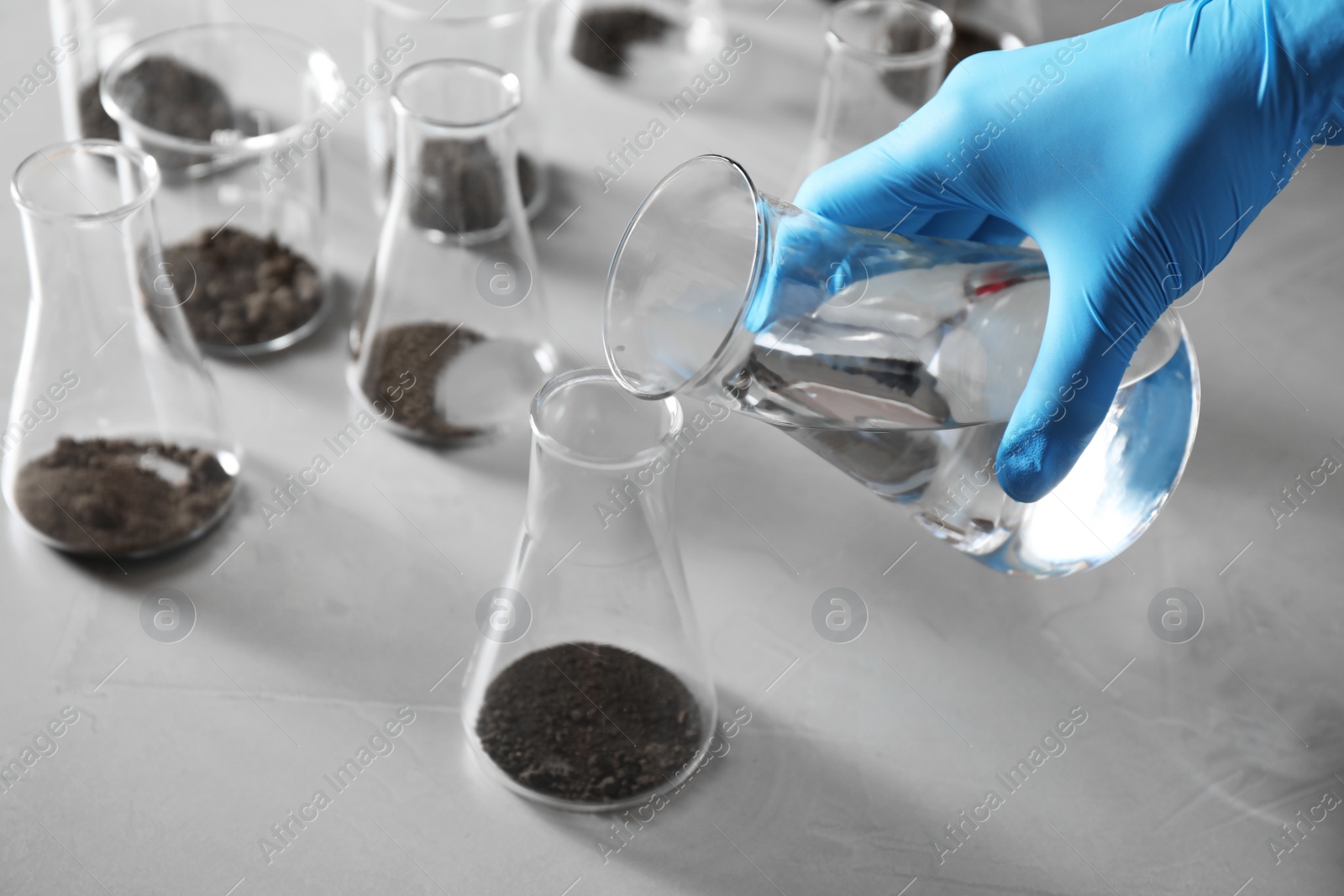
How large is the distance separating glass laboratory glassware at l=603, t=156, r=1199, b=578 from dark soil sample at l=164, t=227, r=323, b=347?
636mm

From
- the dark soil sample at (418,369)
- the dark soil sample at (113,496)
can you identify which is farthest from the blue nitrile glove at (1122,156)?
the dark soil sample at (113,496)

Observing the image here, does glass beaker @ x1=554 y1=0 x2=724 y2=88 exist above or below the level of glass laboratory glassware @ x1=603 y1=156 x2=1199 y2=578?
below

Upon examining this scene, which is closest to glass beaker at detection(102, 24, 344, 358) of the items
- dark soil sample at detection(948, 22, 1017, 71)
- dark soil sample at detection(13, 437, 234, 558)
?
dark soil sample at detection(13, 437, 234, 558)

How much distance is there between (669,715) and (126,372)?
616 mm

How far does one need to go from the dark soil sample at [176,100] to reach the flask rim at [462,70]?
38cm

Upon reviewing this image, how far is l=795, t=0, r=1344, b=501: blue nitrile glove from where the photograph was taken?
0.92 meters

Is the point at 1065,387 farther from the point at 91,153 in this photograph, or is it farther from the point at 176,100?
the point at 176,100

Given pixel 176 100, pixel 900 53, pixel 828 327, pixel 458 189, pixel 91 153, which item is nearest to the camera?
pixel 828 327

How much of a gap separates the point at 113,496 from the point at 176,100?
601 mm

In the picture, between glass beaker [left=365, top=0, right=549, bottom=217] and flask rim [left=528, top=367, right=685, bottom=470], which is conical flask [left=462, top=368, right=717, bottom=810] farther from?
glass beaker [left=365, top=0, right=549, bottom=217]

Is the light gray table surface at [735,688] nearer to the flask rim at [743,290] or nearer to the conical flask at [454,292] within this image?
the conical flask at [454,292]

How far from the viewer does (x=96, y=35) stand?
5.12 feet

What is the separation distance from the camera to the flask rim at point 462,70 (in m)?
1.15

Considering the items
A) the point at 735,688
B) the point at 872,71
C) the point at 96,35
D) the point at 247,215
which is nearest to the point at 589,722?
the point at 735,688
